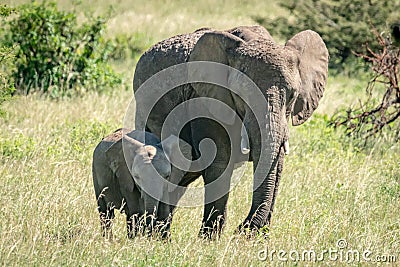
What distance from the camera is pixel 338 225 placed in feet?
26.1

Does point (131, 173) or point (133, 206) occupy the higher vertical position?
point (131, 173)

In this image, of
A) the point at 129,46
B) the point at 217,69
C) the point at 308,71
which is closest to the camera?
the point at 217,69

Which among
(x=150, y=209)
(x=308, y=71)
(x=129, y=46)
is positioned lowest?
(x=129, y=46)

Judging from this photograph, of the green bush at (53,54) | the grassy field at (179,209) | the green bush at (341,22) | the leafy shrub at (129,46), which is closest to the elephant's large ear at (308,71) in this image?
the grassy field at (179,209)

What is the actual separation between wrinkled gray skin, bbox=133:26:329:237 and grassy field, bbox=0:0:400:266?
0.42 m

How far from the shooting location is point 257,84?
700 centimetres

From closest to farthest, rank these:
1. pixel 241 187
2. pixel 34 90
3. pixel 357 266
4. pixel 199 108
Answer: pixel 357 266 → pixel 199 108 → pixel 241 187 → pixel 34 90

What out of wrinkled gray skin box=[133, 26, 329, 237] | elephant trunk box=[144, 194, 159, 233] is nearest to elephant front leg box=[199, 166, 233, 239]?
wrinkled gray skin box=[133, 26, 329, 237]

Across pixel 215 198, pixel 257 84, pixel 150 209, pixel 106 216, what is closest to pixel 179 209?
pixel 215 198

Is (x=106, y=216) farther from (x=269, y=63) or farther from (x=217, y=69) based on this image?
(x=269, y=63)

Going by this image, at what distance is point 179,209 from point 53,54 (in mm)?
6788

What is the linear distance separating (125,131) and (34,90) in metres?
7.14

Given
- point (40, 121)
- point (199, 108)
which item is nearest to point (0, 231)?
point (199, 108)

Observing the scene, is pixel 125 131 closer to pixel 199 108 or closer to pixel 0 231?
pixel 199 108
